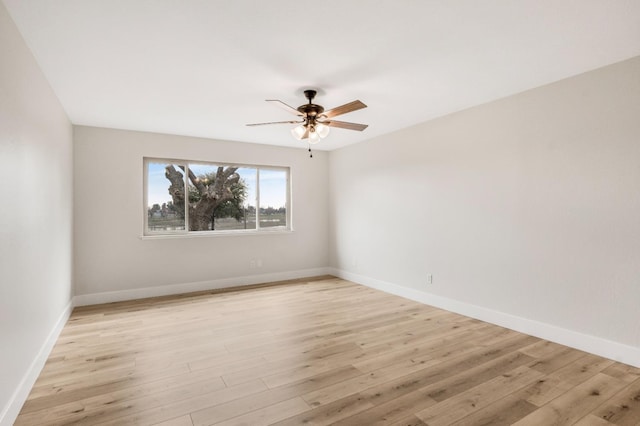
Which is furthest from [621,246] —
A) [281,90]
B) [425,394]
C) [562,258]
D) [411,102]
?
[281,90]

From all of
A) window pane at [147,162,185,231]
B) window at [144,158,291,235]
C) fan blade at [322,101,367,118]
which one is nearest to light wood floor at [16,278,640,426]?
window pane at [147,162,185,231]

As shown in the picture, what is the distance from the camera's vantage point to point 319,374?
2.47m

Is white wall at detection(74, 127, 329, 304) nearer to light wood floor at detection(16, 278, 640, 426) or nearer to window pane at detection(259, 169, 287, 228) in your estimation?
window pane at detection(259, 169, 287, 228)

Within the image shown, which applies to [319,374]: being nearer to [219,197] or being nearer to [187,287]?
[187,287]

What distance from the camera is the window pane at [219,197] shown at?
5.19 m

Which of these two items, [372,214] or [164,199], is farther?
[372,214]

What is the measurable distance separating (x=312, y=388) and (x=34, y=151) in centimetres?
270

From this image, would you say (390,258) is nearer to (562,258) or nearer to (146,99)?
(562,258)

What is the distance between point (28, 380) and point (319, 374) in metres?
1.98

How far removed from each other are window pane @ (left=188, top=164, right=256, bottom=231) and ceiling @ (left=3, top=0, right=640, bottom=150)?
65.7 inches

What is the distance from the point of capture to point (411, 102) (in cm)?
358

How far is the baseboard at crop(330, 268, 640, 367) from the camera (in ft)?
8.68

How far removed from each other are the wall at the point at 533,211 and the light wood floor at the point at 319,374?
310mm

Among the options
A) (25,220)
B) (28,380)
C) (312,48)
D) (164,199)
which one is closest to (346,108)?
(312,48)
